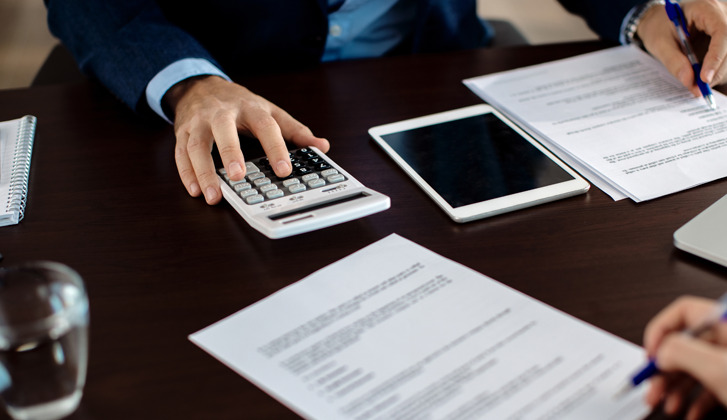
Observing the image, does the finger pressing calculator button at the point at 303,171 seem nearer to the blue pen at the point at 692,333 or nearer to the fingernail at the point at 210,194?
the fingernail at the point at 210,194

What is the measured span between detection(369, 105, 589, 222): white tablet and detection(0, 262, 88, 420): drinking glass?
0.31m

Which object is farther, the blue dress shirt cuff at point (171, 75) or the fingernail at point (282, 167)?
the blue dress shirt cuff at point (171, 75)

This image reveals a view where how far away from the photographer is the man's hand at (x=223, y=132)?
61 centimetres

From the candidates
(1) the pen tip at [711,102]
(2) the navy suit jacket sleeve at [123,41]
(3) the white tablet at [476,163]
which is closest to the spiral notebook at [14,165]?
(2) the navy suit jacket sleeve at [123,41]

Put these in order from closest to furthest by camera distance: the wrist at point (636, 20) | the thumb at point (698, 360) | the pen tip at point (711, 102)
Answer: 1. the thumb at point (698, 360)
2. the pen tip at point (711, 102)
3. the wrist at point (636, 20)

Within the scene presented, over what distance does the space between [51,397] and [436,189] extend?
357mm

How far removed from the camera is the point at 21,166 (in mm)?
664

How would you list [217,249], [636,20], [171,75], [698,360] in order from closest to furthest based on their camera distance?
[698,360], [217,249], [171,75], [636,20]

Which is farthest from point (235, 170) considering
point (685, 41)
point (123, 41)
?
point (685, 41)

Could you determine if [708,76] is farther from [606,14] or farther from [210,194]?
[210,194]

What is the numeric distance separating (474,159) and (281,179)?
0.19 meters

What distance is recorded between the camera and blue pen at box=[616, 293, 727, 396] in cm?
35

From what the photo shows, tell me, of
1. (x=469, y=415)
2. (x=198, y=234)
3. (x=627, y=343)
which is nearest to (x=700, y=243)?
(x=627, y=343)

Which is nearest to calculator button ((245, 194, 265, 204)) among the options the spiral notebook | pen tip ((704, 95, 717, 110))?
the spiral notebook
